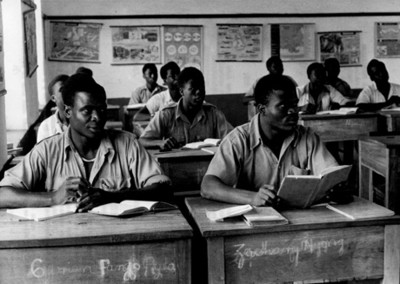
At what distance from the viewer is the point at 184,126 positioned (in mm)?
4352

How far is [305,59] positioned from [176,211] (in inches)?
291

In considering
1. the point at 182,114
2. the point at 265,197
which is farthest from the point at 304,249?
the point at 182,114

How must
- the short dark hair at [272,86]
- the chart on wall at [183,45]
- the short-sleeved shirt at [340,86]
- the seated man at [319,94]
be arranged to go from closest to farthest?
the short dark hair at [272,86] < the seated man at [319,94] < the short-sleeved shirt at [340,86] < the chart on wall at [183,45]

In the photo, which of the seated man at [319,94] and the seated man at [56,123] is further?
the seated man at [319,94]

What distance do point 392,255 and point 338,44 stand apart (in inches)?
296

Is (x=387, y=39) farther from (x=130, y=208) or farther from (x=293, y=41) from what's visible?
(x=130, y=208)

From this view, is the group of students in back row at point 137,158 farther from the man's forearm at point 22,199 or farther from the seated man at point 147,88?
the seated man at point 147,88

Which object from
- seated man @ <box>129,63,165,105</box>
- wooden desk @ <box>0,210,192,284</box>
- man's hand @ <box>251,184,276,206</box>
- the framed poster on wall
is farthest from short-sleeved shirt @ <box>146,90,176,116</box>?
wooden desk @ <box>0,210,192,284</box>

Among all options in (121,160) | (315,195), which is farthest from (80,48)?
(315,195)

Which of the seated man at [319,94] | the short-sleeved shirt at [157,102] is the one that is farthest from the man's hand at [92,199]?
the seated man at [319,94]

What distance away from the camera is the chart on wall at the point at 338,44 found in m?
9.30

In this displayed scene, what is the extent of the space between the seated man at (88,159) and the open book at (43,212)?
17 centimetres

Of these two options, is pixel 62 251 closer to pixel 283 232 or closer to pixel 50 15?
pixel 283 232

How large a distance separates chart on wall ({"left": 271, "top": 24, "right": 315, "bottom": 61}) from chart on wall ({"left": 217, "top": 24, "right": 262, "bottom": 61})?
0.25 meters
